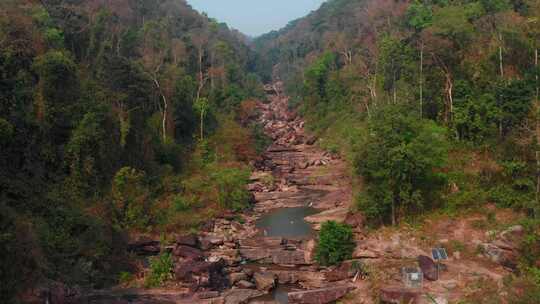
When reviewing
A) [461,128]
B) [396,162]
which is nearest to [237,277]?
[396,162]

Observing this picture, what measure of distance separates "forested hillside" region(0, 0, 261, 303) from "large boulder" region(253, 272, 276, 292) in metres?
5.66

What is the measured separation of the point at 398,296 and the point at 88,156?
16358mm

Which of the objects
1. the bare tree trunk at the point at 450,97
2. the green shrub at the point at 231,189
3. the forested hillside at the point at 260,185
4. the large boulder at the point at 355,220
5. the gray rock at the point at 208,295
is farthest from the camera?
the green shrub at the point at 231,189

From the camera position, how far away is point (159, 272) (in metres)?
20.2

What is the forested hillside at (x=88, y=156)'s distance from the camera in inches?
784

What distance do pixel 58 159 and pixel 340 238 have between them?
14.2m

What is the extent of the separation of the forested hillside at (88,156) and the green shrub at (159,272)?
1437 mm

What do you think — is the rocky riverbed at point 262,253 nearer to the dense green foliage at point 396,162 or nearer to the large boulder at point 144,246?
the large boulder at point 144,246

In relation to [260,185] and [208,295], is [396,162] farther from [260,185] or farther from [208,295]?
[260,185]

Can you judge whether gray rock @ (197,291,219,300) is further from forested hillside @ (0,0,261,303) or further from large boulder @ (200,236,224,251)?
large boulder @ (200,236,224,251)

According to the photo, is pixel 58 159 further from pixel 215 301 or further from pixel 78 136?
pixel 215 301

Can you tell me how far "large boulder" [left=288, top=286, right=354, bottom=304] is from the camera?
18484mm

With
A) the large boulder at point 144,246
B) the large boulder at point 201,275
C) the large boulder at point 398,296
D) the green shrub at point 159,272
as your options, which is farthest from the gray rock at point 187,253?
the large boulder at point 398,296

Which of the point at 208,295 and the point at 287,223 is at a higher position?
the point at 287,223
